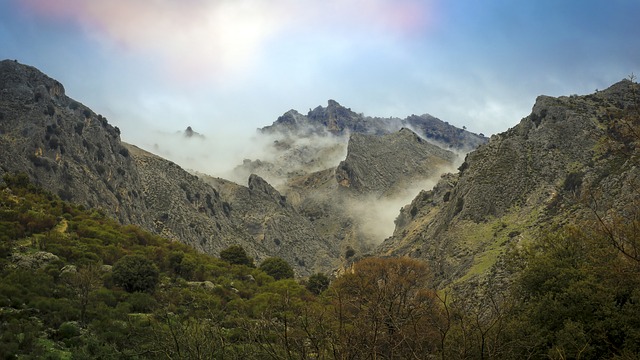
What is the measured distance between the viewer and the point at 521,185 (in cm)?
6328

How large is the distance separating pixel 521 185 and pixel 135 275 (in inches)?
1950

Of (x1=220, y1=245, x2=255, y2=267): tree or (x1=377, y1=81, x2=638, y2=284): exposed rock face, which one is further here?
(x1=220, y1=245, x2=255, y2=267): tree

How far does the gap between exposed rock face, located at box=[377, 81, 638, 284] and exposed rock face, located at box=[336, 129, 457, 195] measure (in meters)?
82.0

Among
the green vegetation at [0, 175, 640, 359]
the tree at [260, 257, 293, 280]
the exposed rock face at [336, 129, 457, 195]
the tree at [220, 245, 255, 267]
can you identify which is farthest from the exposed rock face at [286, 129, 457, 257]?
the green vegetation at [0, 175, 640, 359]

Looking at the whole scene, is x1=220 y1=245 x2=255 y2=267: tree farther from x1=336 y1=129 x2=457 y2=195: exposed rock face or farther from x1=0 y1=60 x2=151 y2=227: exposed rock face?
x1=336 y1=129 x2=457 y2=195: exposed rock face

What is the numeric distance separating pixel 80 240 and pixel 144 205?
4772cm

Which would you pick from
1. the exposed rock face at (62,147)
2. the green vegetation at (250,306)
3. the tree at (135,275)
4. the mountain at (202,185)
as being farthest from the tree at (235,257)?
the tree at (135,275)

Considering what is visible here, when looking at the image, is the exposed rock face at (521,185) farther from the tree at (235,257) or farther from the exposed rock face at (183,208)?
the exposed rock face at (183,208)

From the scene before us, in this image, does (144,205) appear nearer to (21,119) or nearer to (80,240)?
(21,119)

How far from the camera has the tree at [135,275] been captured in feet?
117

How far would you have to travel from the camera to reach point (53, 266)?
1344 inches

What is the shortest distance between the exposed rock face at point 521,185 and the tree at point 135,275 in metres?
32.8

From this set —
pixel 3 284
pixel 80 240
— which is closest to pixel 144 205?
pixel 80 240

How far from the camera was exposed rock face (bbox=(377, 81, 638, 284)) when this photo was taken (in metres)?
54.5
